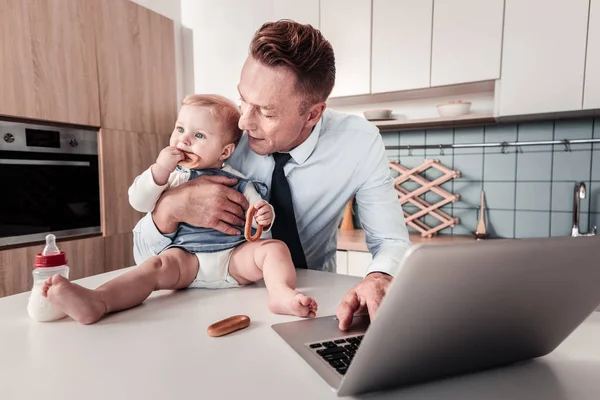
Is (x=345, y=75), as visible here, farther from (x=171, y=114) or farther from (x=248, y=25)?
(x=171, y=114)

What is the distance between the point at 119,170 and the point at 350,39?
1.52m

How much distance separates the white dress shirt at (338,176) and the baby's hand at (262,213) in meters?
0.21

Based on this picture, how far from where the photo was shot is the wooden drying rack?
7.70 feet

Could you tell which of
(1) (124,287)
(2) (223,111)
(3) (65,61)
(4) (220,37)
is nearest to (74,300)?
(1) (124,287)

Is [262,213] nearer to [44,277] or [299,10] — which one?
[44,277]

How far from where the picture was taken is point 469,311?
39 centimetres

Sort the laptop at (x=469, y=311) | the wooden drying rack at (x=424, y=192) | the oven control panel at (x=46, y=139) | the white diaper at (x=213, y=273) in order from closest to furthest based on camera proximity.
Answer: the laptop at (x=469, y=311) → the white diaper at (x=213, y=273) → the oven control panel at (x=46, y=139) → the wooden drying rack at (x=424, y=192)

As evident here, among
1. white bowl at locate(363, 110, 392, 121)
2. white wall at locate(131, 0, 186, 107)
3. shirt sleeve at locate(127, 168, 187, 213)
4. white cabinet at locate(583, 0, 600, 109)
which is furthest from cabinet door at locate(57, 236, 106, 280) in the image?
white cabinet at locate(583, 0, 600, 109)

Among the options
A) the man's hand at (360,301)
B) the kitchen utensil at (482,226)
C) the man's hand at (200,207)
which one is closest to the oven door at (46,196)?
the man's hand at (200,207)

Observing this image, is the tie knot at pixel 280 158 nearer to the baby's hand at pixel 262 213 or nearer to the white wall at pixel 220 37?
the baby's hand at pixel 262 213

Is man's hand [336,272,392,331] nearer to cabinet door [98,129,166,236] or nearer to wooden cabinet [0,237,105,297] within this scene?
Answer: wooden cabinet [0,237,105,297]

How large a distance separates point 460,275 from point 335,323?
0.31 meters

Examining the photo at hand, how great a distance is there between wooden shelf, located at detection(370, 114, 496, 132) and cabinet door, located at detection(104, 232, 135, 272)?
5.36 feet

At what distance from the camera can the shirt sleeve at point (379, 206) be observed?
103 centimetres
